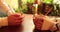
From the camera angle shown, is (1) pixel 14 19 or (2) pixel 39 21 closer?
(2) pixel 39 21

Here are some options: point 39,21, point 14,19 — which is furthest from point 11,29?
point 39,21

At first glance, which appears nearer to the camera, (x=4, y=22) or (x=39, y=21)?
(x=39, y=21)

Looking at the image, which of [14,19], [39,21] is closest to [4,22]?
[14,19]

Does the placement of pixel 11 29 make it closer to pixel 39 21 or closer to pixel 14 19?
pixel 14 19

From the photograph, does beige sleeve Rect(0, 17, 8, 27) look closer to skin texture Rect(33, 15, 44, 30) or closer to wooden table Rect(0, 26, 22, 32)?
wooden table Rect(0, 26, 22, 32)

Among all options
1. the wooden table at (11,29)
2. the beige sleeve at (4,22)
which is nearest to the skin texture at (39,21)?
the wooden table at (11,29)

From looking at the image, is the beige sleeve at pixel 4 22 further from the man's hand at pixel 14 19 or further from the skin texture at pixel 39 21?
the skin texture at pixel 39 21

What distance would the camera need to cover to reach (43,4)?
2857 mm

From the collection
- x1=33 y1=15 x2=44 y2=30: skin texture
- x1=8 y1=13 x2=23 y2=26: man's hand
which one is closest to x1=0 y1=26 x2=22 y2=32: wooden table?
x1=8 y1=13 x2=23 y2=26: man's hand

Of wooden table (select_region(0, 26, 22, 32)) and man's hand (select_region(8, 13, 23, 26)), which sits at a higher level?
man's hand (select_region(8, 13, 23, 26))

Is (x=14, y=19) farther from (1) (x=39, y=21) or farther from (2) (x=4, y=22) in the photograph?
(1) (x=39, y=21)

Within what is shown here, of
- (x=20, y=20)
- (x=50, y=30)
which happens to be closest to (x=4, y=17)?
(x=20, y=20)

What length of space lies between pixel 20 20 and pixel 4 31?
176 millimetres

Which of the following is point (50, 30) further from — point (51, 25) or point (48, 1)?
point (48, 1)
